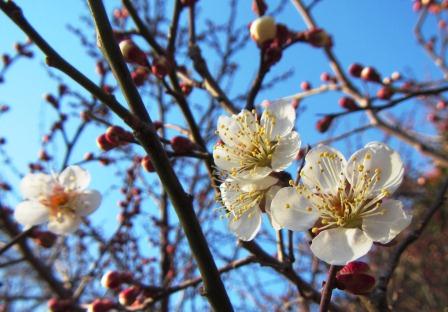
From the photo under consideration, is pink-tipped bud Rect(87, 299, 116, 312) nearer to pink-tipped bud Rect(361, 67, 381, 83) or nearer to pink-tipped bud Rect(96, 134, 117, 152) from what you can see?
pink-tipped bud Rect(96, 134, 117, 152)

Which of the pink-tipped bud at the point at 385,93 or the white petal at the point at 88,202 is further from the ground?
the pink-tipped bud at the point at 385,93

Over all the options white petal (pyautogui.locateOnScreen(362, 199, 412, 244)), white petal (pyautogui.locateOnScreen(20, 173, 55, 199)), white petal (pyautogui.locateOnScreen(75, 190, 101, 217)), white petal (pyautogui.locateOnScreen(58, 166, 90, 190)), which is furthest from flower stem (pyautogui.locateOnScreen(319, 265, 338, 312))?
white petal (pyautogui.locateOnScreen(20, 173, 55, 199))

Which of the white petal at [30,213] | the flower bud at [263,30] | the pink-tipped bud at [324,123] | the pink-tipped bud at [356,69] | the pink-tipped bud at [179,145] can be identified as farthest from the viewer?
the pink-tipped bud at [356,69]

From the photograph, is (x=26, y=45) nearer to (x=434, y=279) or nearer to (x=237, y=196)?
(x=237, y=196)

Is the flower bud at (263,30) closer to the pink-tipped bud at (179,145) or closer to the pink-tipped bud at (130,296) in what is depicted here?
the pink-tipped bud at (179,145)

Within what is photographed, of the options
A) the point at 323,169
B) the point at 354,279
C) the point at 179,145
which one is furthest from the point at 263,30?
the point at 354,279

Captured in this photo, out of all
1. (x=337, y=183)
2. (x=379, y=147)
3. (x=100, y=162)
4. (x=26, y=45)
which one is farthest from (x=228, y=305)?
(x=26, y=45)

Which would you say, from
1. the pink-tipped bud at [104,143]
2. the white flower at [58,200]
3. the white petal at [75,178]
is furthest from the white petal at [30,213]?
the pink-tipped bud at [104,143]

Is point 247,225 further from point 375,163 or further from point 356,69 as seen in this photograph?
point 356,69
